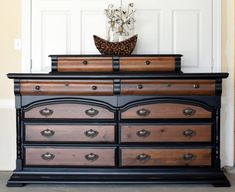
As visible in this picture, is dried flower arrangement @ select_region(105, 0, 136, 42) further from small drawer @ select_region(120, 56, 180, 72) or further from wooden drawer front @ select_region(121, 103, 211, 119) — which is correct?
wooden drawer front @ select_region(121, 103, 211, 119)

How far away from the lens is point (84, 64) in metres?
3.55

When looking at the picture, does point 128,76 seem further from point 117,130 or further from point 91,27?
point 91,27

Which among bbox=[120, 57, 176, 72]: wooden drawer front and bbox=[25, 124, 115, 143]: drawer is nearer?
bbox=[25, 124, 115, 143]: drawer

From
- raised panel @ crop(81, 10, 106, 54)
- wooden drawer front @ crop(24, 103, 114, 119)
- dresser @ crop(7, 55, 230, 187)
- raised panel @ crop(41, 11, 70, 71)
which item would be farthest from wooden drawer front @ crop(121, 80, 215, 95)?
raised panel @ crop(41, 11, 70, 71)

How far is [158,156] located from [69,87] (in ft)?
3.13

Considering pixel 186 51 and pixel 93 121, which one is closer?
pixel 93 121

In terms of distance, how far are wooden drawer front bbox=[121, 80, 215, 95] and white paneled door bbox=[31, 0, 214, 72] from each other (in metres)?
0.64

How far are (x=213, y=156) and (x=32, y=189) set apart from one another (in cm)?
156

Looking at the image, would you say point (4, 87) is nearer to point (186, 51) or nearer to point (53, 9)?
point (53, 9)

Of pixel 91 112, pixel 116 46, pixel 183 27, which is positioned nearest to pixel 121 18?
pixel 116 46

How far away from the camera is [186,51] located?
3916 mm

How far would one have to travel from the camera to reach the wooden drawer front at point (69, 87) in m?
3.30

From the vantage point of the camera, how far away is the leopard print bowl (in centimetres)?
361

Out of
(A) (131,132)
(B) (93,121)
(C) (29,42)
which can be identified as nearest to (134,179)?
(A) (131,132)
